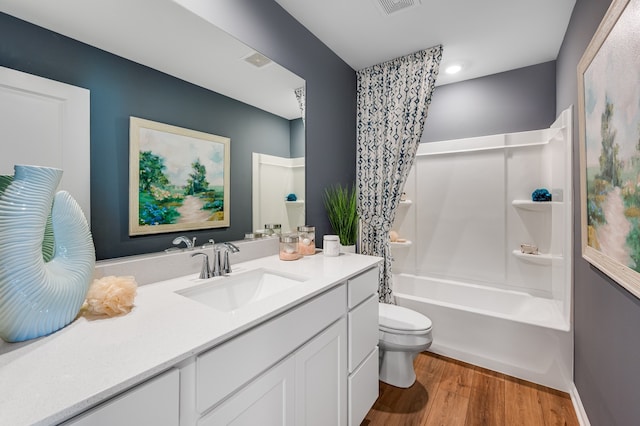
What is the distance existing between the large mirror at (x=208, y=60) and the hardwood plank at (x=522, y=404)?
1729 mm

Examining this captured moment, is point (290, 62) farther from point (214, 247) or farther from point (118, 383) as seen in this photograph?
point (118, 383)

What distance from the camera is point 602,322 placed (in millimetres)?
1323

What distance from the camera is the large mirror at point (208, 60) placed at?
97 cm

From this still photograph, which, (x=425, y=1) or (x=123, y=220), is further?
(x=425, y=1)

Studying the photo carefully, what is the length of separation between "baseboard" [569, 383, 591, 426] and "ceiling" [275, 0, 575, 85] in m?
2.39

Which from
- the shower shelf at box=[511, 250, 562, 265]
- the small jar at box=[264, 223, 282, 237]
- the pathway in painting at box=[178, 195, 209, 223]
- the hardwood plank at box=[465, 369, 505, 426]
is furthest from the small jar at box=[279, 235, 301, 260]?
the shower shelf at box=[511, 250, 562, 265]

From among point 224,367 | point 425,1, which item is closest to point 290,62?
point 425,1

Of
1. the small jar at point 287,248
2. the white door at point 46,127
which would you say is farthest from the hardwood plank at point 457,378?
the white door at point 46,127

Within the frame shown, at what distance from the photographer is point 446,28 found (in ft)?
6.51

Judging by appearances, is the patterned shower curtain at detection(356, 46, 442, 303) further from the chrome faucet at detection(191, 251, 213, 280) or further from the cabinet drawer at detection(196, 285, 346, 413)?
the chrome faucet at detection(191, 251, 213, 280)

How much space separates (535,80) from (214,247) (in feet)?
9.79

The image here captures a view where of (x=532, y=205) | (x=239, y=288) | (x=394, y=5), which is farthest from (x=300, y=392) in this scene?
(x=532, y=205)

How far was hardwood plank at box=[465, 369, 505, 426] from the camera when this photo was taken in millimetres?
1621

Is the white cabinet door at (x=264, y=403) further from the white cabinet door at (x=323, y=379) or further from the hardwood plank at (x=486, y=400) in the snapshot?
the hardwood plank at (x=486, y=400)
